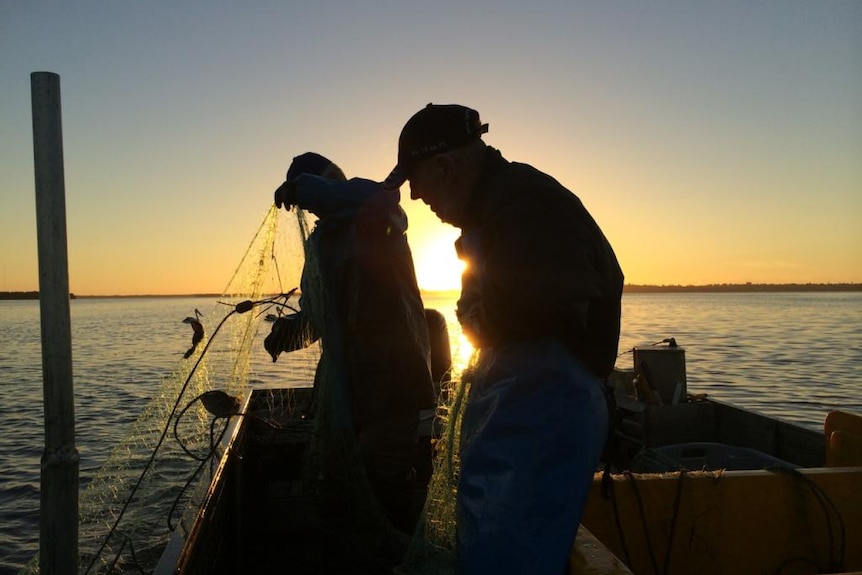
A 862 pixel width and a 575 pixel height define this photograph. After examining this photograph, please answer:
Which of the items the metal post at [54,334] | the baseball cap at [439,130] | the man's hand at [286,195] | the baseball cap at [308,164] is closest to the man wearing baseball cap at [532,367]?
the baseball cap at [439,130]

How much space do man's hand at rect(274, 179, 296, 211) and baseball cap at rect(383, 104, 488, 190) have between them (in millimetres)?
1559

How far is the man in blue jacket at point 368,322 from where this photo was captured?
3271 mm

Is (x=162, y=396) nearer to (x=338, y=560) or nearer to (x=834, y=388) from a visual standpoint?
(x=338, y=560)

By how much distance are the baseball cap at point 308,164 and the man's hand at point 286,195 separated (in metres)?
0.27

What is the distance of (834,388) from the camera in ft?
56.2

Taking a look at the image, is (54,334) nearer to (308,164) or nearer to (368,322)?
(368,322)

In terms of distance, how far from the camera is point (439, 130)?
2.01 meters

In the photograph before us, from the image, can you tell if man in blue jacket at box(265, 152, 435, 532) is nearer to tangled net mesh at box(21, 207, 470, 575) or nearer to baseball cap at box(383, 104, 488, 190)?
tangled net mesh at box(21, 207, 470, 575)

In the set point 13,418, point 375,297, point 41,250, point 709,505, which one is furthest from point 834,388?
point 13,418

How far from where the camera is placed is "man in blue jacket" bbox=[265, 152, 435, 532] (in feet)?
10.7

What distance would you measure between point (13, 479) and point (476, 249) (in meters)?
11.3

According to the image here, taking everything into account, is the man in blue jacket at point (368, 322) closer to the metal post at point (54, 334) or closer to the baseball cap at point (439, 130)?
the baseball cap at point (439, 130)

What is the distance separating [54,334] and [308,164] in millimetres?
2156

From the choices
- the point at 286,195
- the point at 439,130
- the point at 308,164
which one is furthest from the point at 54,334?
the point at 308,164
